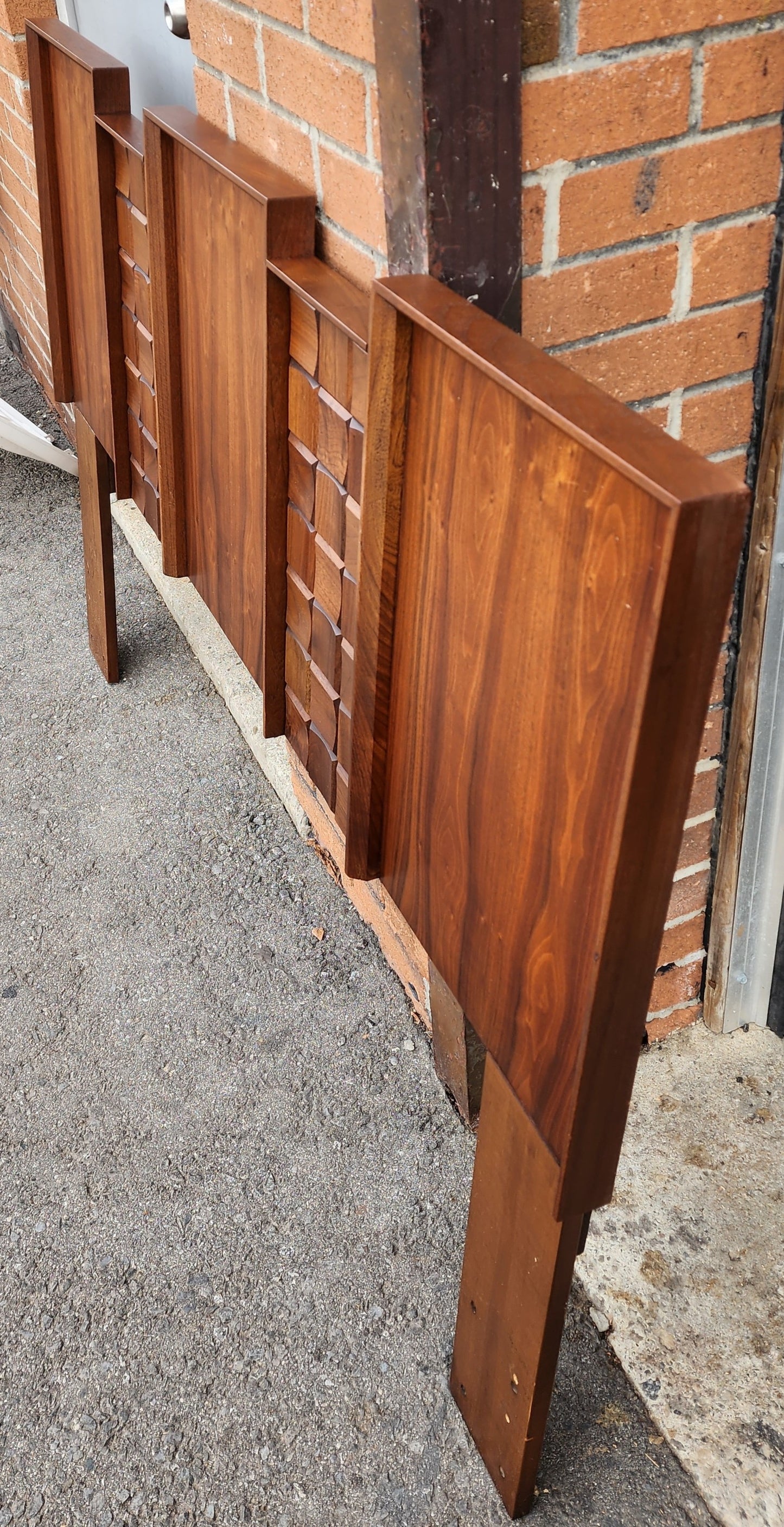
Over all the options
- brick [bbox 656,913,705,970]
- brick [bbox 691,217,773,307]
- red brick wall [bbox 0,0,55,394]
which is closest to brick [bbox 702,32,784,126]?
brick [bbox 691,217,773,307]

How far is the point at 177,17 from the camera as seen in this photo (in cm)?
215

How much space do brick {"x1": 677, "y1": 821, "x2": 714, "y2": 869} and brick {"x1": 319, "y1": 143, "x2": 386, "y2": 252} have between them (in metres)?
1.00

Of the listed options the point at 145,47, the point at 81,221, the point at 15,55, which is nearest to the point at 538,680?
the point at 81,221

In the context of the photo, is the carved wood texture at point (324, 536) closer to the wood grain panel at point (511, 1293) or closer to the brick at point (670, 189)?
the brick at point (670, 189)

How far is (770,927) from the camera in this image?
2.03 metres

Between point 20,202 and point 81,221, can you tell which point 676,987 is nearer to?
point 81,221

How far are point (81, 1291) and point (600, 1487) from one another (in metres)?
0.80

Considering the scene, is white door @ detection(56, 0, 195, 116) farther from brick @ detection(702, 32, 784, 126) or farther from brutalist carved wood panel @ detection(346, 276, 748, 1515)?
brutalist carved wood panel @ detection(346, 276, 748, 1515)

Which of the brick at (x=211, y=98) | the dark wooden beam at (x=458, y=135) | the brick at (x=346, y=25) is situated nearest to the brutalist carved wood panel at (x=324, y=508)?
the dark wooden beam at (x=458, y=135)

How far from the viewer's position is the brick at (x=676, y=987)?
211 cm

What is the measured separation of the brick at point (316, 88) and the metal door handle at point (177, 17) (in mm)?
603

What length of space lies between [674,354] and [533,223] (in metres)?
0.29

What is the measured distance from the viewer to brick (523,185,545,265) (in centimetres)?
133

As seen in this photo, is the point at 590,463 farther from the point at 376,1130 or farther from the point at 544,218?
the point at 376,1130
